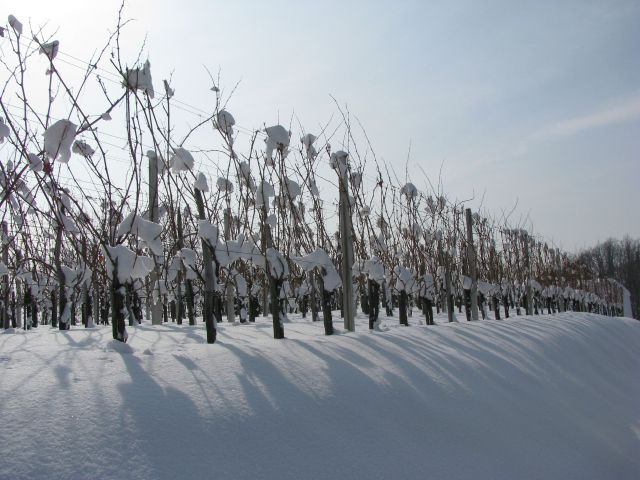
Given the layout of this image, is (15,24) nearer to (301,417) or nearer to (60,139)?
(60,139)

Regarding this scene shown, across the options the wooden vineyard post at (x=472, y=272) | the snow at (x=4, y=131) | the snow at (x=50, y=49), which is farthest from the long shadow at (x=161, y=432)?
the wooden vineyard post at (x=472, y=272)

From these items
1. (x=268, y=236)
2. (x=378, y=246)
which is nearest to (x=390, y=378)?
(x=268, y=236)

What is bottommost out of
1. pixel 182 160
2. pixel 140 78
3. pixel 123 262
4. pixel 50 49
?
pixel 123 262

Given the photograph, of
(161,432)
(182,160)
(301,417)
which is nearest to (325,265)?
(182,160)

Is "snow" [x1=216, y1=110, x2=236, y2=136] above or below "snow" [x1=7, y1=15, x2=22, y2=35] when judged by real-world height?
below

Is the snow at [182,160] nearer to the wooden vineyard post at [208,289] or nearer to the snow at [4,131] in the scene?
the wooden vineyard post at [208,289]

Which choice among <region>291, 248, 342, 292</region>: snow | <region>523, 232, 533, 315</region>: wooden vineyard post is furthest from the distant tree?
<region>291, 248, 342, 292</region>: snow

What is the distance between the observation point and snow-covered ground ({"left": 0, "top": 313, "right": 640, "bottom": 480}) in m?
1.25

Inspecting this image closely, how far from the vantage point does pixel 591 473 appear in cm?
195

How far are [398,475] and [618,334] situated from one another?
7.14 metres

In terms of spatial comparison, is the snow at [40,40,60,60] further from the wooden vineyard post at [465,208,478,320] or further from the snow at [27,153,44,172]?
the wooden vineyard post at [465,208,478,320]

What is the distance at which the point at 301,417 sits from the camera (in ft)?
5.31

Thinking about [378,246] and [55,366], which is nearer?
[55,366]

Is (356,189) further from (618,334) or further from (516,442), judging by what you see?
(618,334)
